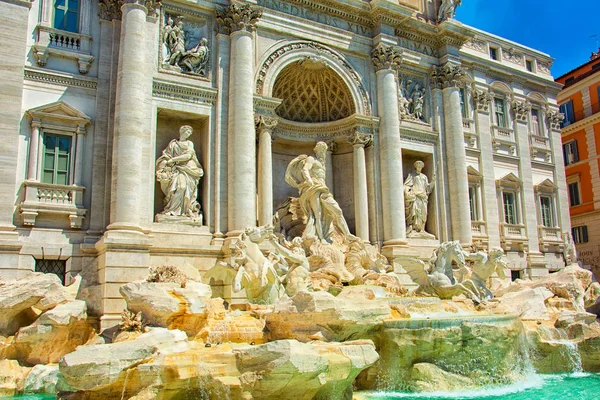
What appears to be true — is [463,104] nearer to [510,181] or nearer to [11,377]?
[510,181]

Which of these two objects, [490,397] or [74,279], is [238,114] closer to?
[74,279]

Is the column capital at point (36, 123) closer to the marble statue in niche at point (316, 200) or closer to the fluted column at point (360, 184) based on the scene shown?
the marble statue in niche at point (316, 200)

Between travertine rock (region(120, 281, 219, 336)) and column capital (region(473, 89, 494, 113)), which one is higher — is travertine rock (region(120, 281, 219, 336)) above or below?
below

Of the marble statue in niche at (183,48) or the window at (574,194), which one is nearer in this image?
the marble statue in niche at (183,48)

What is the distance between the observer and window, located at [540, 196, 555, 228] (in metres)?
27.6

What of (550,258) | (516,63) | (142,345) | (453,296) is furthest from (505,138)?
(142,345)

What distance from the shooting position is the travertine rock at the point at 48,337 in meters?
12.9

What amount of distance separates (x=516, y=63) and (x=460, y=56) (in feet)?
15.0

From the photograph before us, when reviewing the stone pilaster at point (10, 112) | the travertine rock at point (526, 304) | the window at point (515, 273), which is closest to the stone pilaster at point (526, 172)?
the window at point (515, 273)

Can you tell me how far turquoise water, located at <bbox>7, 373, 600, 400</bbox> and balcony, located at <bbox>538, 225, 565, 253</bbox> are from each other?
1440 cm

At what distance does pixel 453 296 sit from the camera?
17125 mm

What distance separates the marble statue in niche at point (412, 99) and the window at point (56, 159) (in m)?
13.1

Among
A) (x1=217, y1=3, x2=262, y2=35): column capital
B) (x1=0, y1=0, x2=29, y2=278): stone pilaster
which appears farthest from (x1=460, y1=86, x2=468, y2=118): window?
(x1=0, y1=0, x2=29, y2=278): stone pilaster

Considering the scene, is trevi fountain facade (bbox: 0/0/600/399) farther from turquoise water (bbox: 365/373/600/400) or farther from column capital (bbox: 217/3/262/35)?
turquoise water (bbox: 365/373/600/400)
